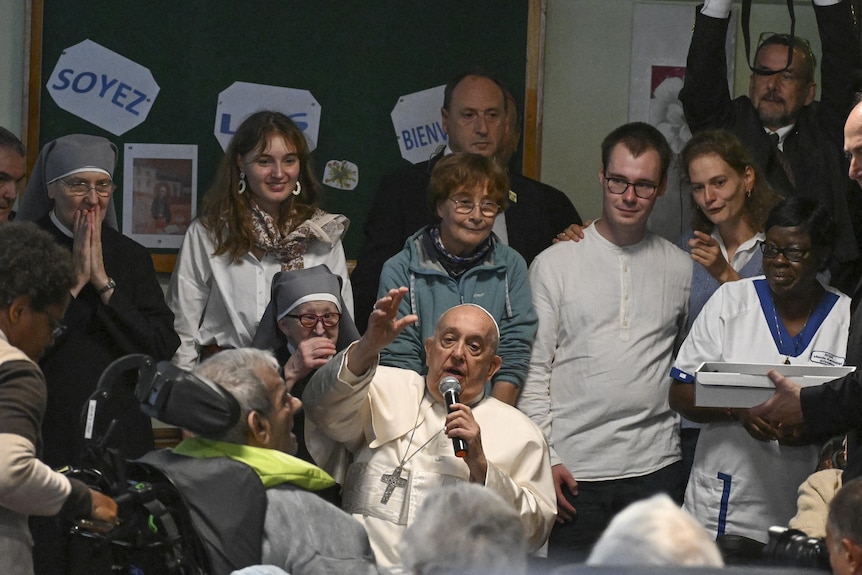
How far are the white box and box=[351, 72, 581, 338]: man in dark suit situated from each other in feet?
3.31

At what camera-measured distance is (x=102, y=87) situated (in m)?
4.71

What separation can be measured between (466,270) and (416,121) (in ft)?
3.79

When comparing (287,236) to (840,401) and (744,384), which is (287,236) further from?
(840,401)

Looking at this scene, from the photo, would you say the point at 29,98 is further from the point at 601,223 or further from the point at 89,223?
the point at 601,223

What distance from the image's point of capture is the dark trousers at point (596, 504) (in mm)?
3846

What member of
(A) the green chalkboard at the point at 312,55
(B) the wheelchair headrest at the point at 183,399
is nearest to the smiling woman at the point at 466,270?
(A) the green chalkboard at the point at 312,55

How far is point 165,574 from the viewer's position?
2639 mm

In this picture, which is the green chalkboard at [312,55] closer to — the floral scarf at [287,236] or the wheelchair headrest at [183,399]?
the floral scarf at [287,236]

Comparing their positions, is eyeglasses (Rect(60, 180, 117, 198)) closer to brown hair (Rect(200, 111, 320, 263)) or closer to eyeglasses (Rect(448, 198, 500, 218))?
brown hair (Rect(200, 111, 320, 263))

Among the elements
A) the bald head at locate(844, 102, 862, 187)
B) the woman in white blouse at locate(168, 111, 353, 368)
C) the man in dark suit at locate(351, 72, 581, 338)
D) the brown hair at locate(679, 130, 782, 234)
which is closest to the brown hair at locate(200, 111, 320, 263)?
the woman in white blouse at locate(168, 111, 353, 368)

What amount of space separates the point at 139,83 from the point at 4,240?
6.75 ft

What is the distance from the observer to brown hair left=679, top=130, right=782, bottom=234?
13.0 feet

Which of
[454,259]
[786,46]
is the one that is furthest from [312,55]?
[786,46]

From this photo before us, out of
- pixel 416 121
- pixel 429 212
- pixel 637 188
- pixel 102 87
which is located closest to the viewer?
pixel 637 188
